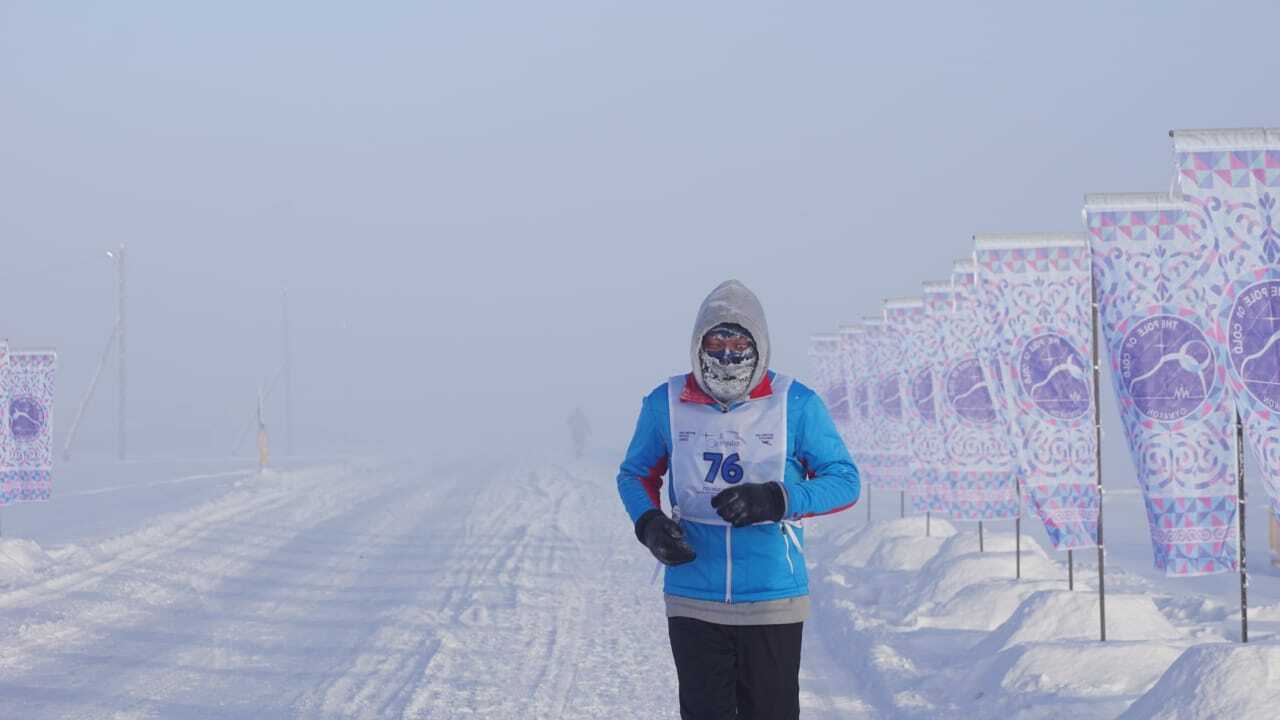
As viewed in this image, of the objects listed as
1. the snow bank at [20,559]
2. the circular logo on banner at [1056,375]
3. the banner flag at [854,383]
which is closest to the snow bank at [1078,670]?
the circular logo on banner at [1056,375]

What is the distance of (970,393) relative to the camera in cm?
1530

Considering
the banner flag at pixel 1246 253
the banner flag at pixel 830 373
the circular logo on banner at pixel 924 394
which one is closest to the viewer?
the banner flag at pixel 1246 253

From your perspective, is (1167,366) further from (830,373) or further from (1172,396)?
(830,373)

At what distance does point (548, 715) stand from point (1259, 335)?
4.71 meters

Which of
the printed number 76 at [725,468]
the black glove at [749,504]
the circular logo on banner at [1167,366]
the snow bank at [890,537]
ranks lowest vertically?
the snow bank at [890,537]

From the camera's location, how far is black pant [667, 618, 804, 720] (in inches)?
162

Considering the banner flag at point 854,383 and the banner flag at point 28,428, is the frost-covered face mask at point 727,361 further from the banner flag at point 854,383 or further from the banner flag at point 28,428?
the banner flag at point 854,383

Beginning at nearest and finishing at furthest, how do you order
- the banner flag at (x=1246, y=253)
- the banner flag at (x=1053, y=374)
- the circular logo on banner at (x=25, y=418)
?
the banner flag at (x=1246, y=253), the banner flag at (x=1053, y=374), the circular logo on banner at (x=25, y=418)

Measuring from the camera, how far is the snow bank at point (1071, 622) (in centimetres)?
1006

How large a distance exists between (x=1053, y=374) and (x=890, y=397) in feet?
26.8

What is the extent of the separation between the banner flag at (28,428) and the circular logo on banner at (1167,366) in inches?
565

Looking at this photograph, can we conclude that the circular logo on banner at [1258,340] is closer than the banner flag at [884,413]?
Yes

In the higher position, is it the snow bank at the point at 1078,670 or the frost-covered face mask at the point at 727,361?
the frost-covered face mask at the point at 727,361

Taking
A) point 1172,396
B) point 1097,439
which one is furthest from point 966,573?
point 1172,396
